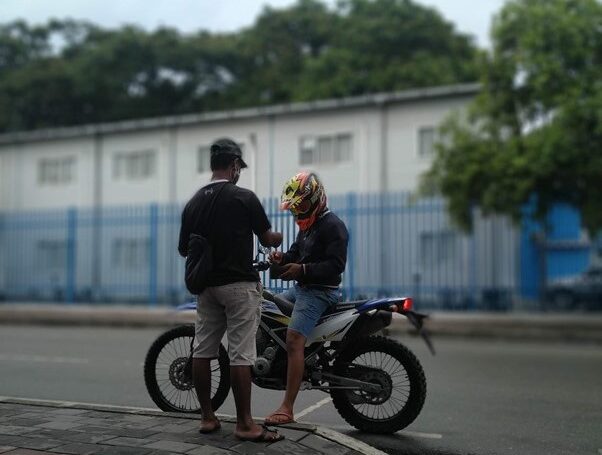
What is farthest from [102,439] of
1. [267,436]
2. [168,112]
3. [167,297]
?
[168,112]

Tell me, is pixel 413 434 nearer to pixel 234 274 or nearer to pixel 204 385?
pixel 204 385

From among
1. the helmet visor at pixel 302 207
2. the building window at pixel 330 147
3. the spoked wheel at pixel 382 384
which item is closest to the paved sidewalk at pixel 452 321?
the spoked wheel at pixel 382 384

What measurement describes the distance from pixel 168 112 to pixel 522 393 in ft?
106

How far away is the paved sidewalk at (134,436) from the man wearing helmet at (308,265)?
47 centimetres

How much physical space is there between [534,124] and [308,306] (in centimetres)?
1149

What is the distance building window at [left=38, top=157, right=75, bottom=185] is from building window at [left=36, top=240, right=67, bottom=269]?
14.9 ft

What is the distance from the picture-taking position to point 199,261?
4.57 metres

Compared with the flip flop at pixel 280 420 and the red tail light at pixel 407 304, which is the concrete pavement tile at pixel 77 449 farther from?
the red tail light at pixel 407 304

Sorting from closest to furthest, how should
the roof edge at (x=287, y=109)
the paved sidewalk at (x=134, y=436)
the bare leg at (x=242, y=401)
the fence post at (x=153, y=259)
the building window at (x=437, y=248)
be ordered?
the paved sidewalk at (x=134, y=436), the bare leg at (x=242, y=401), the building window at (x=437, y=248), the fence post at (x=153, y=259), the roof edge at (x=287, y=109)

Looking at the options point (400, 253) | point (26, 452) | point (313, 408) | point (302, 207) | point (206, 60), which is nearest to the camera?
point (26, 452)

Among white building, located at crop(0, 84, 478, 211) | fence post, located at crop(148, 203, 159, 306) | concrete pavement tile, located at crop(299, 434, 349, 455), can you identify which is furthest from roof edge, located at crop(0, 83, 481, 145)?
concrete pavement tile, located at crop(299, 434, 349, 455)

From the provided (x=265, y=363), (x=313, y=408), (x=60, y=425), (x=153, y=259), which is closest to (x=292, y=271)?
(x=265, y=363)

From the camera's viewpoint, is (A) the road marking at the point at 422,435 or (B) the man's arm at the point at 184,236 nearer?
(B) the man's arm at the point at 184,236

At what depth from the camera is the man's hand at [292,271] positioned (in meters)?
4.98
